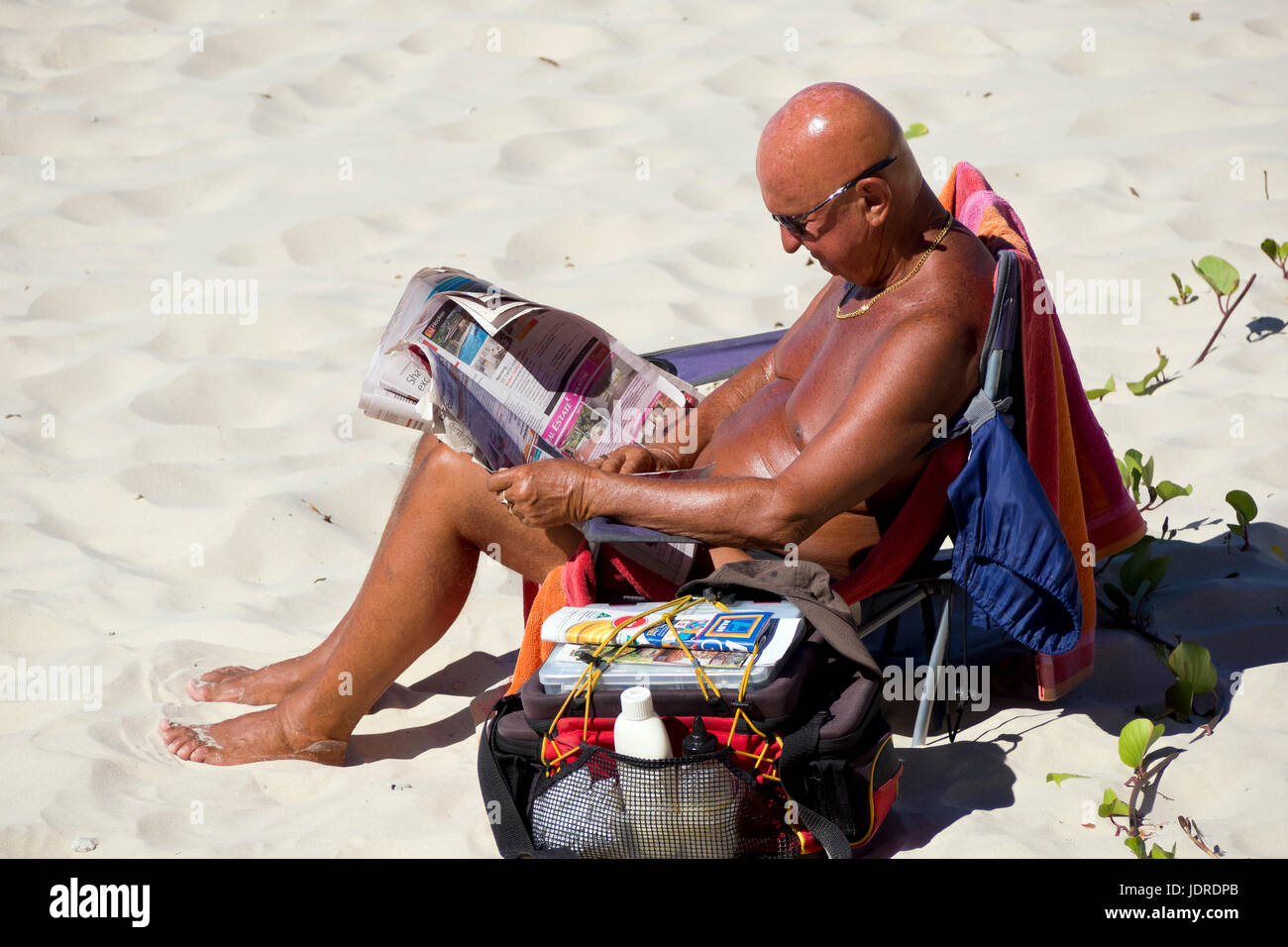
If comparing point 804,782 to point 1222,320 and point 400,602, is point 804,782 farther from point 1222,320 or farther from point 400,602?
point 1222,320

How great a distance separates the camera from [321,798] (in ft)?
8.80

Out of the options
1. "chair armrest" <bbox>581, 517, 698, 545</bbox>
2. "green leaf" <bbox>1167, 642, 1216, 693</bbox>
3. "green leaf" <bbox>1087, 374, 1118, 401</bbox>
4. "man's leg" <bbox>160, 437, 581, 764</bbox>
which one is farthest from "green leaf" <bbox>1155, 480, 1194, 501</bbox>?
"man's leg" <bbox>160, 437, 581, 764</bbox>

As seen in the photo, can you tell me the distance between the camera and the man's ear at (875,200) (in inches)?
91.3

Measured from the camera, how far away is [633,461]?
270 centimetres

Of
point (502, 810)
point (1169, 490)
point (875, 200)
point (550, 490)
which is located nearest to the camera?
point (502, 810)

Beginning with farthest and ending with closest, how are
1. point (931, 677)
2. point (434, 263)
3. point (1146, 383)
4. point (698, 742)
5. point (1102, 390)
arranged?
1. point (434, 263)
2. point (1146, 383)
3. point (1102, 390)
4. point (931, 677)
5. point (698, 742)

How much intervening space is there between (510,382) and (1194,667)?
1495mm

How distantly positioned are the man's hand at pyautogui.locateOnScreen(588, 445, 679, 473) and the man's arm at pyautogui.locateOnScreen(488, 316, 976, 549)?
0.86ft

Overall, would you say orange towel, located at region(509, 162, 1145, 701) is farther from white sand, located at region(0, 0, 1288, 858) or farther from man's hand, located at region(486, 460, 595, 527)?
white sand, located at region(0, 0, 1288, 858)

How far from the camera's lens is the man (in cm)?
229

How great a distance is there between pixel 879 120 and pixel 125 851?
196 centimetres

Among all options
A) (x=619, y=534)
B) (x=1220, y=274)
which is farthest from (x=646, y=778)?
(x=1220, y=274)
